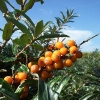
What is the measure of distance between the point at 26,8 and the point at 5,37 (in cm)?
17

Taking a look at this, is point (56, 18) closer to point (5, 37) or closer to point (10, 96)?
point (5, 37)

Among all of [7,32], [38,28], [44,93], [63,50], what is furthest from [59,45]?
[44,93]

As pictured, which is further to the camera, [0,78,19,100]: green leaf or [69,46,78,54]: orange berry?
[69,46,78,54]: orange berry

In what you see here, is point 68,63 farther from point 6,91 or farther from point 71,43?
point 6,91

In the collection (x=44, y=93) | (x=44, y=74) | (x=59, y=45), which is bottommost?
(x=44, y=93)

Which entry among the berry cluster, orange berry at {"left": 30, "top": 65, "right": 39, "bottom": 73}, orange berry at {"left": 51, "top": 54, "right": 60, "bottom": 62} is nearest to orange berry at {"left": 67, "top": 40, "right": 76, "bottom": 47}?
the berry cluster

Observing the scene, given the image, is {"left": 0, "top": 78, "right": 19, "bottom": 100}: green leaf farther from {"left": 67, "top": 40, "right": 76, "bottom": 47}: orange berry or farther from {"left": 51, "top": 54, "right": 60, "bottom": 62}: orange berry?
{"left": 67, "top": 40, "right": 76, "bottom": 47}: orange berry

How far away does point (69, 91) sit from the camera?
1584mm

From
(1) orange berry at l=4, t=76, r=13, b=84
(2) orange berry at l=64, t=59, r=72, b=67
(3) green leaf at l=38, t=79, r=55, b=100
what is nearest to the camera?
(3) green leaf at l=38, t=79, r=55, b=100

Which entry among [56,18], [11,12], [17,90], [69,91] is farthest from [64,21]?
[17,90]

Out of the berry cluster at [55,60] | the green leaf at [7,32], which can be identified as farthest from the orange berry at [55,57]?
the green leaf at [7,32]

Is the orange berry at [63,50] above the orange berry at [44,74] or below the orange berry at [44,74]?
above

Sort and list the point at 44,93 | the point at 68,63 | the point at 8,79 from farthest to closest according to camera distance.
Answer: the point at 68,63 < the point at 8,79 < the point at 44,93

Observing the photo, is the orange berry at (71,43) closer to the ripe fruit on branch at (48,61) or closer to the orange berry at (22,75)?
the ripe fruit on branch at (48,61)
